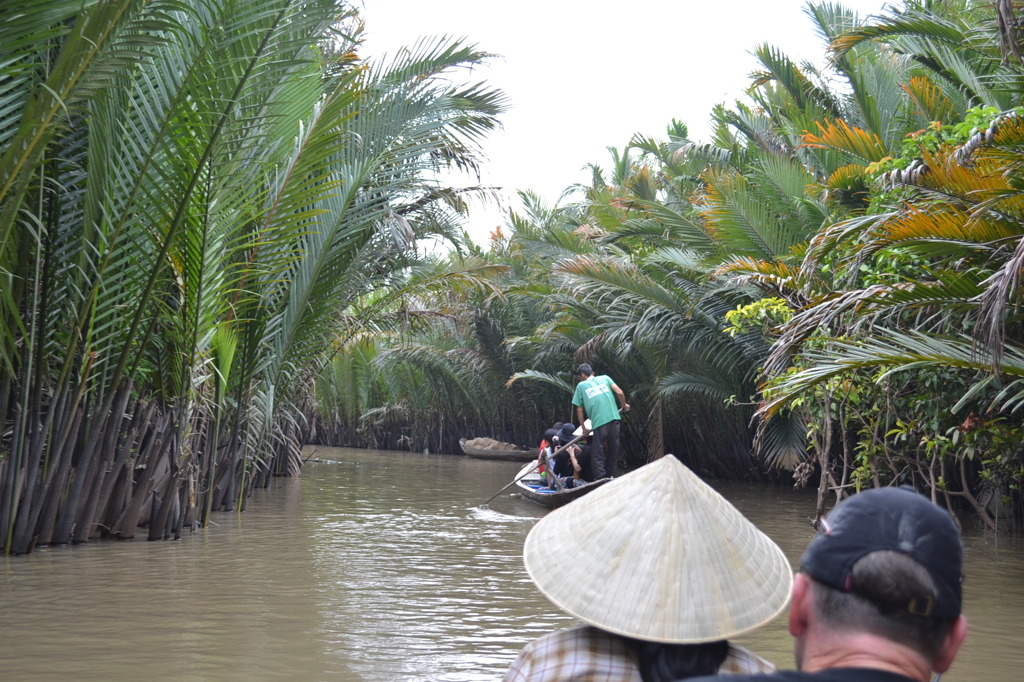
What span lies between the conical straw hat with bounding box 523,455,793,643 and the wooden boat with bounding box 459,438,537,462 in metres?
22.8

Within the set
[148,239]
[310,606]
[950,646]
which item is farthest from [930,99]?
[950,646]

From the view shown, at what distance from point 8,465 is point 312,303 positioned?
3958 mm

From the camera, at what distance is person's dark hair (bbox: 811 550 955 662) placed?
1.29 metres

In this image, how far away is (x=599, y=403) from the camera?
1388cm

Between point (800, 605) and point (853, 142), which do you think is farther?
point (853, 142)

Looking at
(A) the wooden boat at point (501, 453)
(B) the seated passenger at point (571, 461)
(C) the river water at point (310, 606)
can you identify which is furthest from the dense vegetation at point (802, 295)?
(B) the seated passenger at point (571, 461)

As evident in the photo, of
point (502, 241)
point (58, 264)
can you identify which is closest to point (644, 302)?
point (502, 241)

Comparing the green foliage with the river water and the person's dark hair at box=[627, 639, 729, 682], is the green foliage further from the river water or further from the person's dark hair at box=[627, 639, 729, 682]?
the person's dark hair at box=[627, 639, 729, 682]

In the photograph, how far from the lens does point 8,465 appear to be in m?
6.97

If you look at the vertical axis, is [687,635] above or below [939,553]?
below

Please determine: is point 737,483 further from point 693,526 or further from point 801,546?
point 693,526

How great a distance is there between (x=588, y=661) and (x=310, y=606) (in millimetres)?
4874

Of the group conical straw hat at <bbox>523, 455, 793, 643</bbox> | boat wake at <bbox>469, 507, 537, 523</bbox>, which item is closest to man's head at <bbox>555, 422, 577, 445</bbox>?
boat wake at <bbox>469, 507, 537, 523</bbox>

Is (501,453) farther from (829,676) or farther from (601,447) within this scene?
(829,676)
